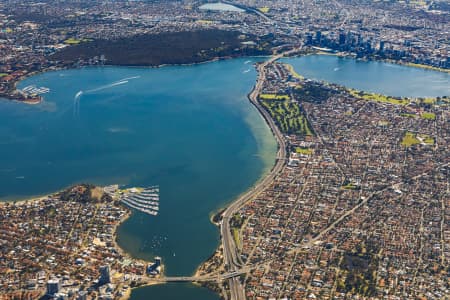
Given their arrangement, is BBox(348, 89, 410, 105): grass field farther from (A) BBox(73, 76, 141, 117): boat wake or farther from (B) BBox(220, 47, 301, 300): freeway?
(A) BBox(73, 76, 141, 117): boat wake

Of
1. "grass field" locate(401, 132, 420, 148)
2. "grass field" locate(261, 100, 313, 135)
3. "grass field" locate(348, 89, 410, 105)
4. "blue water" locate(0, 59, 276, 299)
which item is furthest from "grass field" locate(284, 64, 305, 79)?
"grass field" locate(401, 132, 420, 148)

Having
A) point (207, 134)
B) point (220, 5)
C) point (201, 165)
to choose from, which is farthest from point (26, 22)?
point (201, 165)

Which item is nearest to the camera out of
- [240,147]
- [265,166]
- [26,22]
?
[265,166]

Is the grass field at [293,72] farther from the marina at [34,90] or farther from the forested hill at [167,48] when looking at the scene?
the marina at [34,90]

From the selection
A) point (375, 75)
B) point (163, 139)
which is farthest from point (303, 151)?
point (375, 75)

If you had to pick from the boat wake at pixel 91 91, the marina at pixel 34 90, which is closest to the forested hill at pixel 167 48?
the boat wake at pixel 91 91

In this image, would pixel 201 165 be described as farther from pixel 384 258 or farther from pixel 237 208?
pixel 384 258
